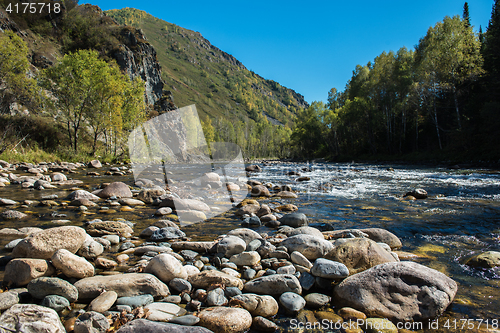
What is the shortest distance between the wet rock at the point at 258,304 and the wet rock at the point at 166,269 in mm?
809

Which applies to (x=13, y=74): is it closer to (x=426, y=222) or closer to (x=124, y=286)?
(x=124, y=286)

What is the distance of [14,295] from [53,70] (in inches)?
1009

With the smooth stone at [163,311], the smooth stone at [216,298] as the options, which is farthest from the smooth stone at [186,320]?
the smooth stone at [216,298]

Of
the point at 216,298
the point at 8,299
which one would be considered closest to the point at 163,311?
the point at 216,298

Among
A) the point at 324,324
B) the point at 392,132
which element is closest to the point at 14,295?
the point at 324,324

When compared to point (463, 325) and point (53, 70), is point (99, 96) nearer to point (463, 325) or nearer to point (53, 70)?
point (53, 70)

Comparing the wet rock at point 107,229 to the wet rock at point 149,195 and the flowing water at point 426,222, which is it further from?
the wet rock at point 149,195

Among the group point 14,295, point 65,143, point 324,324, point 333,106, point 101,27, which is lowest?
point 324,324

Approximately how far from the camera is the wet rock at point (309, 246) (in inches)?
144

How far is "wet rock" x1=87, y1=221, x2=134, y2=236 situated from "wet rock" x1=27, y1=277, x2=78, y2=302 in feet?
7.02

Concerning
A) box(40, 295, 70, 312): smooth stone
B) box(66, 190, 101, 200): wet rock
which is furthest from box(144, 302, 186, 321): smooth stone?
box(66, 190, 101, 200): wet rock

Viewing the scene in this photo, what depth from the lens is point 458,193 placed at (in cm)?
976

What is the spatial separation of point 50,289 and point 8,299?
11.8 inches

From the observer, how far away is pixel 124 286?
8.33 feet
